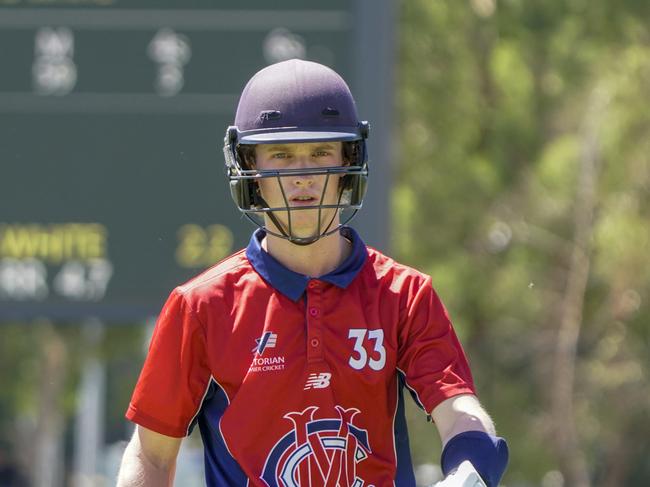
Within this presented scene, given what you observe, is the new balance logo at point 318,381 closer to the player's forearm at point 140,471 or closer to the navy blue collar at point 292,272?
the navy blue collar at point 292,272

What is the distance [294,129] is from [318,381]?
1.59 feet

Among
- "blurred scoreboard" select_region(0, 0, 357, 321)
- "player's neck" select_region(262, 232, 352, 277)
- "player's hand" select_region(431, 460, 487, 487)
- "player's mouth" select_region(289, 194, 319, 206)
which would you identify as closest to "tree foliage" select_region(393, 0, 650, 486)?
"blurred scoreboard" select_region(0, 0, 357, 321)

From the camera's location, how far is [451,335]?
9.51 feet

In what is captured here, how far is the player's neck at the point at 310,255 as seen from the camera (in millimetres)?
2996

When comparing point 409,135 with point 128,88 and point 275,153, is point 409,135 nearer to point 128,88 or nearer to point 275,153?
point 128,88

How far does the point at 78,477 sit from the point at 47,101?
1872cm

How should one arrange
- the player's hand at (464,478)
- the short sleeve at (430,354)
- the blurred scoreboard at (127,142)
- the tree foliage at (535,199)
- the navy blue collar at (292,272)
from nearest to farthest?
the player's hand at (464,478)
the short sleeve at (430,354)
the navy blue collar at (292,272)
the blurred scoreboard at (127,142)
the tree foliage at (535,199)

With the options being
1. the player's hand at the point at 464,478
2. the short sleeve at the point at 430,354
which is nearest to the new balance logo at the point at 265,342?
the short sleeve at the point at 430,354

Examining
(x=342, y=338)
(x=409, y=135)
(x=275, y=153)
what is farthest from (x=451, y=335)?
(x=409, y=135)

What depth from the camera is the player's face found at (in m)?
2.89

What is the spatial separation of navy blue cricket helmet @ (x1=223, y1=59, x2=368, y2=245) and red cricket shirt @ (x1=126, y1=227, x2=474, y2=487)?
160 mm

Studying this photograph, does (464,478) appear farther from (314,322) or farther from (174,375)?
(174,375)

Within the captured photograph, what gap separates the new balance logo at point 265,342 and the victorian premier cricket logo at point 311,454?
0.13m

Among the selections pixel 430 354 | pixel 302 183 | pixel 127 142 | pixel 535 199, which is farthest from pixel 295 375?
pixel 535 199
